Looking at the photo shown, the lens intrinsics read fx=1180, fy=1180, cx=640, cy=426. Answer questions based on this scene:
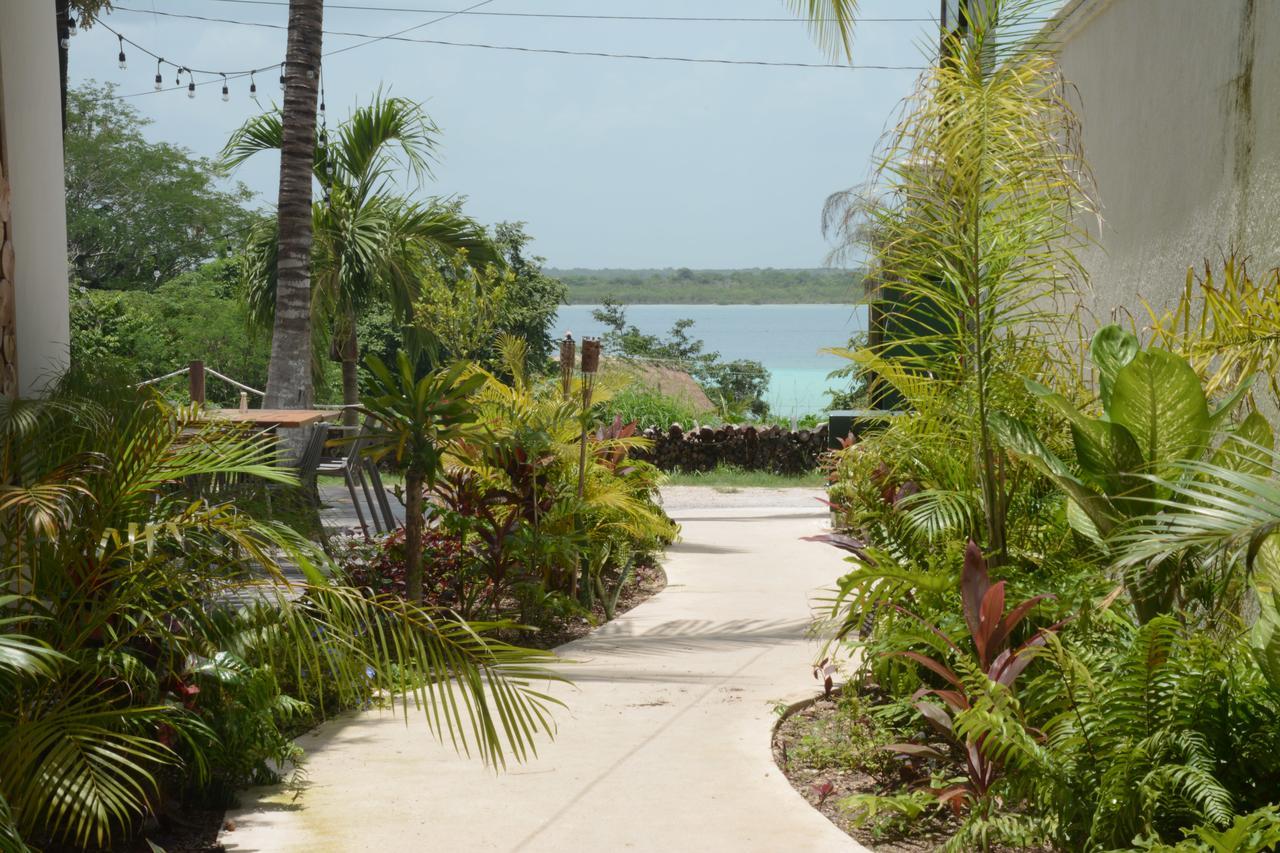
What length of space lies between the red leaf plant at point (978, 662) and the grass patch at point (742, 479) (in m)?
11.1

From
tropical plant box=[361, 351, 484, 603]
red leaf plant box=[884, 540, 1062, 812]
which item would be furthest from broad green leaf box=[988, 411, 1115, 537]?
tropical plant box=[361, 351, 484, 603]

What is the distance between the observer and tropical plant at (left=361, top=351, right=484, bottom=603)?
222 inches

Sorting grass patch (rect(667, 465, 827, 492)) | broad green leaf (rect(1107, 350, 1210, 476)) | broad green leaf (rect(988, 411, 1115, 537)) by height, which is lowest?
grass patch (rect(667, 465, 827, 492))

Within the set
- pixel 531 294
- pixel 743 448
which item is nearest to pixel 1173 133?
pixel 743 448

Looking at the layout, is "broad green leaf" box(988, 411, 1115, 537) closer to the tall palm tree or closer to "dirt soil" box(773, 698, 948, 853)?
"dirt soil" box(773, 698, 948, 853)

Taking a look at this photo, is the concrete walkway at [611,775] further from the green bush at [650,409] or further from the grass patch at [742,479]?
the green bush at [650,409]

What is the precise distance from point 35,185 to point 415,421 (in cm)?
198

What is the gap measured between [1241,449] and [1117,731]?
4.78 feet

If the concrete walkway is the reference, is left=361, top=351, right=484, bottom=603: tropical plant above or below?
above

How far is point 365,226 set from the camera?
13586 mm

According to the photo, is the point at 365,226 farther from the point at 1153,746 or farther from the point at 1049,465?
the point at 1153,746

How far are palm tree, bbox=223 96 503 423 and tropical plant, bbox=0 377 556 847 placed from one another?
32.5 ft

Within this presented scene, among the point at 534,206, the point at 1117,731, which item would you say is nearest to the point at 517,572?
the point at 1117,731

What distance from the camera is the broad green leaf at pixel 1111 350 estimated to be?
4.29 meters
